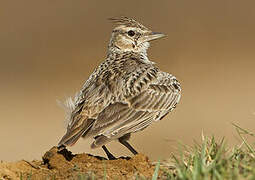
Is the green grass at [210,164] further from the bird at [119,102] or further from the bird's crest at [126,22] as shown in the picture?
the bird's crest at [126,22]

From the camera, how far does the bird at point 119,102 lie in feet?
24.4

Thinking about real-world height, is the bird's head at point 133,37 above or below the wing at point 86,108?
above

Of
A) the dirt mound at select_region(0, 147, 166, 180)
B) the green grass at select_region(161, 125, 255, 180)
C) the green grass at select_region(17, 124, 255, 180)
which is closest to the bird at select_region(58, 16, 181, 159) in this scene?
the dirt mound at select_region(0, 147, 166, 180)

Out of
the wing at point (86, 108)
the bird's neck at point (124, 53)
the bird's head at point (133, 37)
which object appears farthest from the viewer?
the bird's head at point (133, 37)

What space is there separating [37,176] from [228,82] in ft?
28.8

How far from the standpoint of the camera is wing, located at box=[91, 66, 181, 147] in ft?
24.5

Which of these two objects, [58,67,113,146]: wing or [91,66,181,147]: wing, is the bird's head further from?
[58,67,113,146]: wing

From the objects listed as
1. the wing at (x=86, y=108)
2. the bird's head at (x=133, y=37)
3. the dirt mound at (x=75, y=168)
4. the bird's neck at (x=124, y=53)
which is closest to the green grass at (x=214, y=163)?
the dirt mound at (x=75, y=168)

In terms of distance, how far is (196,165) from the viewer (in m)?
5.73

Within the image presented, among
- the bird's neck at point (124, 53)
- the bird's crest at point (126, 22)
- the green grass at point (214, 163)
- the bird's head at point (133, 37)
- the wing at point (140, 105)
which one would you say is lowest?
the green grass at point (214, 163)

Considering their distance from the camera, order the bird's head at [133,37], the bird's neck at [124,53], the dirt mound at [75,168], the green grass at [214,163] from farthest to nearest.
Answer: the bird's head at [133,37] < the bird's neck at [124,53] < the dirt mound at [75,168] < the green grass at [214,163]

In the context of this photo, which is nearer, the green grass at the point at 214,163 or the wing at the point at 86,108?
the green grass at the point at 214,163

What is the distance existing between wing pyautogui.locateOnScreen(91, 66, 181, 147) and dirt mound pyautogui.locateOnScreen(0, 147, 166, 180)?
0.75 feet

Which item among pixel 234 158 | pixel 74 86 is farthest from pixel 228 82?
pixel 234 158
